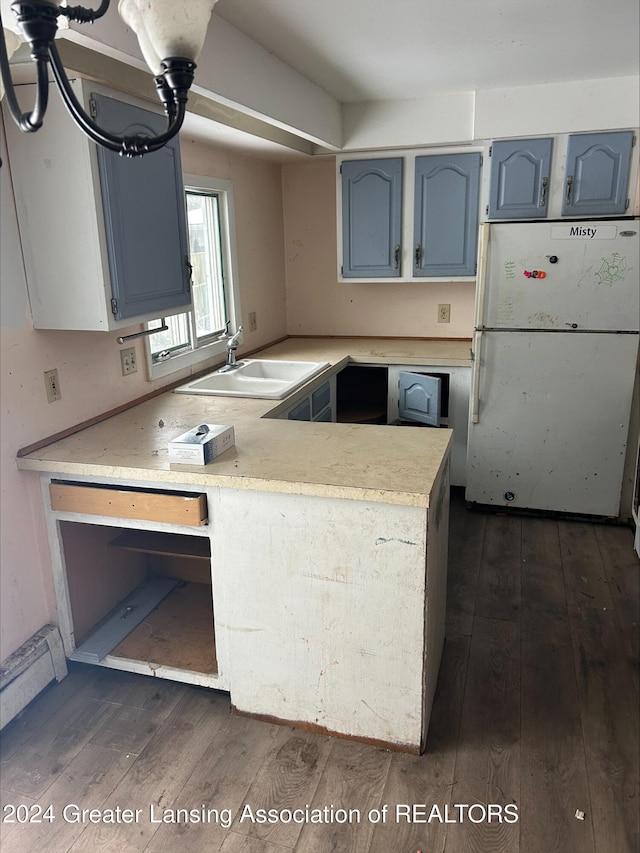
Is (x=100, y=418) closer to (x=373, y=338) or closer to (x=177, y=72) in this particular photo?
(x=177, y=72)

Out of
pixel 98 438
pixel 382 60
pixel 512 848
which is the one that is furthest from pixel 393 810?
pixel 382 60

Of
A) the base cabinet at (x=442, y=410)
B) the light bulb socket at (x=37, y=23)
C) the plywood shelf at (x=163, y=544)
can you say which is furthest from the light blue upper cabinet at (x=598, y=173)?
the light bulb socket at (x=37, y=23)

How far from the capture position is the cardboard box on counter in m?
1.92

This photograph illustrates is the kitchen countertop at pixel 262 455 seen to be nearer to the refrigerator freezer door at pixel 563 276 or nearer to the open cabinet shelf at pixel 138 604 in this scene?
the open cabinet shelf at pixel 138 604

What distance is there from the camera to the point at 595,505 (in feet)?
11.5

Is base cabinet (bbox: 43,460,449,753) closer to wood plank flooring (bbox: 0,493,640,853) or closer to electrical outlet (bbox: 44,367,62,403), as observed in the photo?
wood plank flooring (bbox: 0,493,640,853)

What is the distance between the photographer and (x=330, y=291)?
4340mm

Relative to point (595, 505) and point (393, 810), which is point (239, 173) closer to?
point (595, 505)

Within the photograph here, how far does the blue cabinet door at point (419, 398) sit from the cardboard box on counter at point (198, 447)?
1.82m

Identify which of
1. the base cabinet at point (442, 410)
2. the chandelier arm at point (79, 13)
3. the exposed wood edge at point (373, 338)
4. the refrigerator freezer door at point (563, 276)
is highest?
the chandelier arm at point (79, 13)

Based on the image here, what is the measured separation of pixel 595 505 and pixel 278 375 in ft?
6.25

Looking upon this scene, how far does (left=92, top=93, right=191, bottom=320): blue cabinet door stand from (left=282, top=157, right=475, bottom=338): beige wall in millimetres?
1994

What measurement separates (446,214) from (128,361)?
2.09 metres

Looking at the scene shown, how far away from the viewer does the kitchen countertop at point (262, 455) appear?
178 cm
